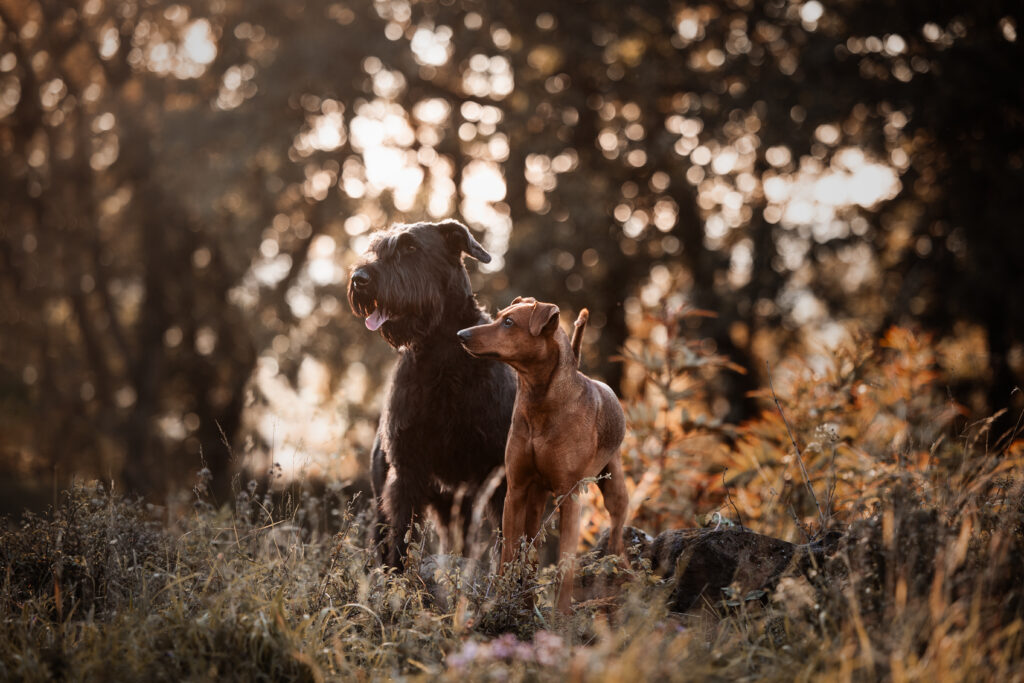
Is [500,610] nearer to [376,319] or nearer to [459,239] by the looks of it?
[376,319]

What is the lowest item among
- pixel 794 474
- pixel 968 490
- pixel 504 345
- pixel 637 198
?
pixel 794 474

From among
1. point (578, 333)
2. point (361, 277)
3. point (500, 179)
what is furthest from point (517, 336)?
point (500, 179)

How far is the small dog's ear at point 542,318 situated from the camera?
3557 mm

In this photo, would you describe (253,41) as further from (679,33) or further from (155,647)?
(155,647)

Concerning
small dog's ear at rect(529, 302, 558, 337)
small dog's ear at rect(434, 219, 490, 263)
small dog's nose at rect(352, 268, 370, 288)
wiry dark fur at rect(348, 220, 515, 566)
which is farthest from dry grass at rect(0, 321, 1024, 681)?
small dog's ear at rect(434, 219, 490, 263)

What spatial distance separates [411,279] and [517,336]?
3.47 feet

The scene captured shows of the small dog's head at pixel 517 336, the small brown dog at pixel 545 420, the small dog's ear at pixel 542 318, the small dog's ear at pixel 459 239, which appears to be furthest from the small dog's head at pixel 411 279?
the small dog's ear at pixel 542 318

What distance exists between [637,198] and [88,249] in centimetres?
1216

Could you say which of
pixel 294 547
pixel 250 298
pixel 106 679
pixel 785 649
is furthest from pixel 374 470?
pixel 250 298

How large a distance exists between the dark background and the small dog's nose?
2.46 meters

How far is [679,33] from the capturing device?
12727mm

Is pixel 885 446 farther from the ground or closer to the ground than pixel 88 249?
closer to the ground

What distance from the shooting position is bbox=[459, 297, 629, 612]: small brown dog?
3572mm

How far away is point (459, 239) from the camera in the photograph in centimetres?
466
